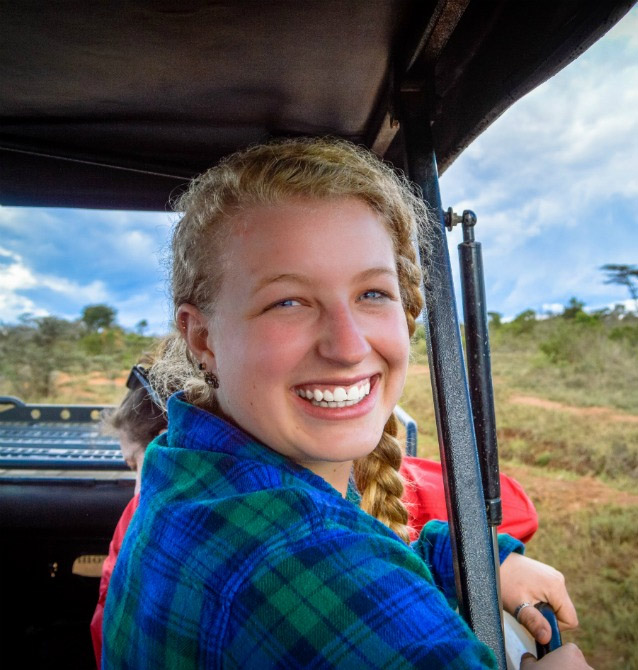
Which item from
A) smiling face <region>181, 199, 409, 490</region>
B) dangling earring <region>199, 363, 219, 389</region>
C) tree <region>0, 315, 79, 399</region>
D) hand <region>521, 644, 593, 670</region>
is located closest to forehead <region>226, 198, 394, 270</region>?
smiling face <region>181, 199, 409, 490</region>

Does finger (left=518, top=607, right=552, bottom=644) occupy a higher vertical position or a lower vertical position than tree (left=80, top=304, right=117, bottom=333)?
lower

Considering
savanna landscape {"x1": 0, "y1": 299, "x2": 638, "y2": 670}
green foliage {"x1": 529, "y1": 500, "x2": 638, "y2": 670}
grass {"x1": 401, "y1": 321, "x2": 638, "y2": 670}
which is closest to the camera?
green foliage {"x1": 529, "y1": 500, "x2": 638, "y2": 670}

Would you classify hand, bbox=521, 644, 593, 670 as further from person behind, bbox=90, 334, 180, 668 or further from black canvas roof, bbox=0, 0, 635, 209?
person behind, bbox=90, 334, 180, 668

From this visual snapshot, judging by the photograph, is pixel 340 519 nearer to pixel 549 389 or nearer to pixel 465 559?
pixel 465 559

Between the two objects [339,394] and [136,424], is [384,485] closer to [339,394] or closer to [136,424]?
[339,394]

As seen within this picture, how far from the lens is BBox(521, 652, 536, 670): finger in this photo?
114cm

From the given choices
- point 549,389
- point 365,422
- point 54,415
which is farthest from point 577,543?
point 549,389

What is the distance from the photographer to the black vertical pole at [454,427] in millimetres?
1129

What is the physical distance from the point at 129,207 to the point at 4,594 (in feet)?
6.58

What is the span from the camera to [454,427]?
3.91 ft

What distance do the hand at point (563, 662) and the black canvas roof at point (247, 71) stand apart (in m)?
1.18

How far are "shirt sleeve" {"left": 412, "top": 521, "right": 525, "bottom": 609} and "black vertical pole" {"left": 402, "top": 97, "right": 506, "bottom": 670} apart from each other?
257mm

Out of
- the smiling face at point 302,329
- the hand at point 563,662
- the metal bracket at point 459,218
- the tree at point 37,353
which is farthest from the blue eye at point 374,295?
the tree at point 37,353

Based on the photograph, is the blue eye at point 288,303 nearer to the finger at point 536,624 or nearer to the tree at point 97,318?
the finger at point 536,624
